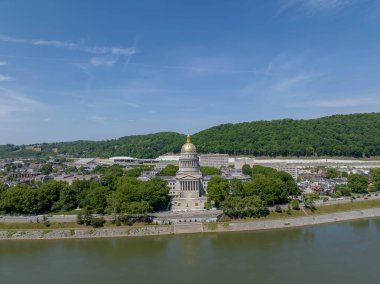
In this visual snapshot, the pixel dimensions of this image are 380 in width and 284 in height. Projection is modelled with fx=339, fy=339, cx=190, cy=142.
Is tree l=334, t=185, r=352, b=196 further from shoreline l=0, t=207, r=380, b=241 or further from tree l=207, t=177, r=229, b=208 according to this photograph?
tree l=207, t=177, r=229, b=208

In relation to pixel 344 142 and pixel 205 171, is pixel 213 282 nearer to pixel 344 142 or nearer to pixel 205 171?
pixel 205 171

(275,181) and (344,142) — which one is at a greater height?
(344,142)

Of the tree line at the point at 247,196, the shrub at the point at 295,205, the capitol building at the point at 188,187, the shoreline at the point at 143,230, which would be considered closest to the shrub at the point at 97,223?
the shoreline at the point at 143,230

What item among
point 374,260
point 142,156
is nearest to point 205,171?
point 374,260

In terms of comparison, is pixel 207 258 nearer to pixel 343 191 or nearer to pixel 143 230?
pixel 143 230

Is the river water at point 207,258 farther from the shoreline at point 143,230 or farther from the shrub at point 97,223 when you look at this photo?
the shrub at point 97,223

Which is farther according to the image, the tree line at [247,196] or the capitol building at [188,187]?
the capitol building at [188,187]

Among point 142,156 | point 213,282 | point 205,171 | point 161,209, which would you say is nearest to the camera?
point 213,282

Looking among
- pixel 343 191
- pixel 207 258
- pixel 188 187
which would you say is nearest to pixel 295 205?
pixel 343 191
